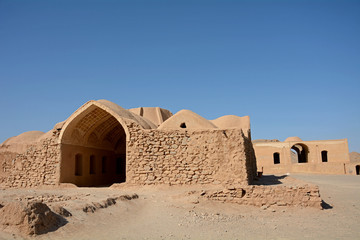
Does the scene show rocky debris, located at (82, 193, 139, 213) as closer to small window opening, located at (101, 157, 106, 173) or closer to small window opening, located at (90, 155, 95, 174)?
small window opening, located at (90, 155, 95, 174)

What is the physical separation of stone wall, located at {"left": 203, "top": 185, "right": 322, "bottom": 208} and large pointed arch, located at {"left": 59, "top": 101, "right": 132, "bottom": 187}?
483cm

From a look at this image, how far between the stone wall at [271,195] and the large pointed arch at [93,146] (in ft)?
15.9

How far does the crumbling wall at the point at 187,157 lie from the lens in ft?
38.0

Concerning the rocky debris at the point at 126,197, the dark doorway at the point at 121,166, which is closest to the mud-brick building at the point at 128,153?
the dark doorway at the point at 121,166

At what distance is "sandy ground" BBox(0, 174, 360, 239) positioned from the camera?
614 cm

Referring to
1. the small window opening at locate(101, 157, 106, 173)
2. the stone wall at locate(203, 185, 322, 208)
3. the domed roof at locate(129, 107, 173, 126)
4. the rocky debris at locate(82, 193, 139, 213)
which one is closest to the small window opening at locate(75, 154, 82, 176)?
the small window opening at locate(101, 157, 106, 173)

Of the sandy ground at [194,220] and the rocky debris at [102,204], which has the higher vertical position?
the rocky debris at [102,204]

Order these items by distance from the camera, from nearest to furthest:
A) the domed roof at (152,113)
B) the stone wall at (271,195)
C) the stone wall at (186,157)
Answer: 1. the stone wall at (271,195)
2. the stone wall at (186,157)
3. the domed roof at (152,113)

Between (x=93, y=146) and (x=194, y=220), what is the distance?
10.7 m

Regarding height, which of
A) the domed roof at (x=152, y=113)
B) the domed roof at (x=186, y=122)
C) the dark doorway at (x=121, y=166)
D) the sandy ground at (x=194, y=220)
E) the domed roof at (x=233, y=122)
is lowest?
the sandy ground at (x=194, y=220)

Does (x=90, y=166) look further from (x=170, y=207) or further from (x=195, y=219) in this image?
(x=195, y=219)

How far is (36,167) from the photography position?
1388 cm

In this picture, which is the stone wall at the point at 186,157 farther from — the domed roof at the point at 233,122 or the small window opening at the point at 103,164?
the domed roof at the point at 233,122

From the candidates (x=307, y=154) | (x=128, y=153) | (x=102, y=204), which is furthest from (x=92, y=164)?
(x=307, y=154)
